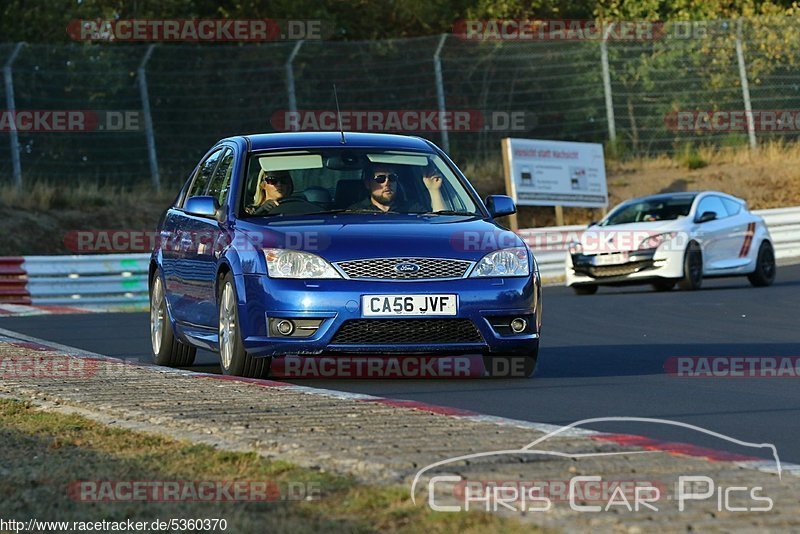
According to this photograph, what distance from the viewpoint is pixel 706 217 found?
2483 centimetres

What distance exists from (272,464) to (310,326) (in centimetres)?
405

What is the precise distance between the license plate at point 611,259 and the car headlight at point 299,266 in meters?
13.3

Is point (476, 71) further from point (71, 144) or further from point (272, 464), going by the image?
point (272, 464)

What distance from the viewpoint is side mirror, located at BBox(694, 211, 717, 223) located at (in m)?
24.7

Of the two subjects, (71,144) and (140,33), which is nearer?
(71,144)

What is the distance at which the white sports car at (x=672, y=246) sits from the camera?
78.3 ft

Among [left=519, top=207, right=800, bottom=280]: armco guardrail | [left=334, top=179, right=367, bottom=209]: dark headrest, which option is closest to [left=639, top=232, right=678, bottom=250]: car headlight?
[left=519, top=207, right=800, bottom=280]: armco guardrail

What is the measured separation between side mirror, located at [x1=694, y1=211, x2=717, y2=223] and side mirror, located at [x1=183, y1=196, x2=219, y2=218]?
13.7 meters

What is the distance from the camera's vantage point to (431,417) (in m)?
8.44

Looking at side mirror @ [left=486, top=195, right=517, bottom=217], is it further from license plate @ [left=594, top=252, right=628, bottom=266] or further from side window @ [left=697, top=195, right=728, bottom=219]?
side window @ [left=697, top=195, right=728, bottom=219]

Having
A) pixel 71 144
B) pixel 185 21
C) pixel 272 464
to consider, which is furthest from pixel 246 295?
pixel 185 21

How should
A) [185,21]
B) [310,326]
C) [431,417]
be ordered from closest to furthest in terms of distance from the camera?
[431,417] < [310,326] < [185,21]

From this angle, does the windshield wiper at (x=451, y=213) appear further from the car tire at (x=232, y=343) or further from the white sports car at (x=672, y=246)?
the white sports car at (x=672, y=246)

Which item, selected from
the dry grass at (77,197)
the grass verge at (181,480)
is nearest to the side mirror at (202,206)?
the grass verge at (181,480)
